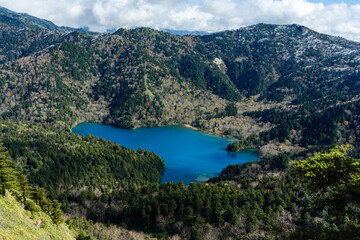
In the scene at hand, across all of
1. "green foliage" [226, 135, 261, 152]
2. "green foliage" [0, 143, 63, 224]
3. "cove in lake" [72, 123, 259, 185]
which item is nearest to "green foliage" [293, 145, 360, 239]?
"green foliage" [0, 143, 63, 224]

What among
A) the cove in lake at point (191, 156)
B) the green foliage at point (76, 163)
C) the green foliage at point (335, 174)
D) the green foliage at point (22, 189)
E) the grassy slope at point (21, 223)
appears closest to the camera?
the green foliage at point (335, 174)

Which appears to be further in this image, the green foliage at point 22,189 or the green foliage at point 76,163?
the green foliage at point 76,163

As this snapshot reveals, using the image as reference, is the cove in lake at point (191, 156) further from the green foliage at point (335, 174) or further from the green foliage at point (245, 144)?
the green foliage at point (335, 174)

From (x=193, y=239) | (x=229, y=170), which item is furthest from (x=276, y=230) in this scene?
(x=229, y=170)

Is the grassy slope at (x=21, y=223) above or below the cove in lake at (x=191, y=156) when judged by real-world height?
below

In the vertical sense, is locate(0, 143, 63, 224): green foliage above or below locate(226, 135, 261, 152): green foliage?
below

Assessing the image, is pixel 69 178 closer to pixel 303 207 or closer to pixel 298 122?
pixel 303 207

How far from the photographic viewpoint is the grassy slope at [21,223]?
27.8 m

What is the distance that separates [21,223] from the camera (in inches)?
1278

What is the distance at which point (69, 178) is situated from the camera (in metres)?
114

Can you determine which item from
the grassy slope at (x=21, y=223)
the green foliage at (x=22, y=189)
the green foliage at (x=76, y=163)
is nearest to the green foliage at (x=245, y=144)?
the green foliage at (x=76, y=163)

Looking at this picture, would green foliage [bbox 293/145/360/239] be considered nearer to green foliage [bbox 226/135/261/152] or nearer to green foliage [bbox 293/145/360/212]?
green foliage [bbox 293/145/360/212]

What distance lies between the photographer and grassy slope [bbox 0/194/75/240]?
91.2ft

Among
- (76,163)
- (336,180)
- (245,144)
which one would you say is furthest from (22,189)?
(245,144)
